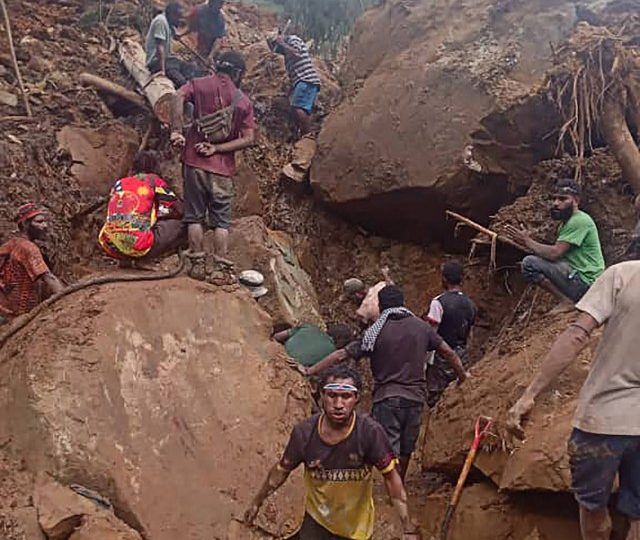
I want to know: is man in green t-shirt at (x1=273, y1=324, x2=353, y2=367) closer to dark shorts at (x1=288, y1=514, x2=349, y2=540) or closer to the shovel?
the shovel

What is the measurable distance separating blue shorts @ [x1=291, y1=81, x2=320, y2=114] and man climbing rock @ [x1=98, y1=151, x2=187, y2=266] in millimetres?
4173

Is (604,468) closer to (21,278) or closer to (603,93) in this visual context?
(21,278)

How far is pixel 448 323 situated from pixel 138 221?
2.55 meters

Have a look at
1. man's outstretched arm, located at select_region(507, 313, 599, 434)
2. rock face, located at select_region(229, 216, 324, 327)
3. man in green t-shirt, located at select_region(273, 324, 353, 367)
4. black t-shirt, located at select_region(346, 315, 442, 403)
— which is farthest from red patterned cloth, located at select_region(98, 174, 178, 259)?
man's outstretched arm, located at select_region(507, 313, 599, 434)

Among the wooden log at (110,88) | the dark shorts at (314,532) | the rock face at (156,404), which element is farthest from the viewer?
the wooden log at (110,88)

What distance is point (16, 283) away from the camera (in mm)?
5645

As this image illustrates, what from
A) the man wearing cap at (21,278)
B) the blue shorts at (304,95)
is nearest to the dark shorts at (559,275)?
the man wearing cap at (21,278)

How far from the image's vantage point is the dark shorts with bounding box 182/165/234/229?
5879 mm

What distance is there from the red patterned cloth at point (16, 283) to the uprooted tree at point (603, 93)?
487 centimetres

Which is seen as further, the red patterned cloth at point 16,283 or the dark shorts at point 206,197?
the dark shorts at point 206,197

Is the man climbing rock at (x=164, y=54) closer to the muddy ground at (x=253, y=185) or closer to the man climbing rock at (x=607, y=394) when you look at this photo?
the muddy ground at (x=253, y=185)

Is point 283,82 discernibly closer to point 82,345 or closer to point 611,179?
point 611,179

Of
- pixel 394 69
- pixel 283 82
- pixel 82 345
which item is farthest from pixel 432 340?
pixel 283 82

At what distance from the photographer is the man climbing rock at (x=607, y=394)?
343 cm
